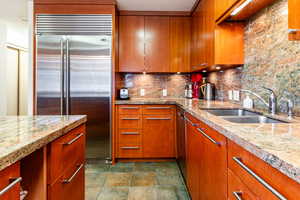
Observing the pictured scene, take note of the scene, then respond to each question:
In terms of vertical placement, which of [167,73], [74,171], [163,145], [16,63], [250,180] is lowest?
[163,145]

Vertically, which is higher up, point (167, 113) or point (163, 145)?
point (167, 113)

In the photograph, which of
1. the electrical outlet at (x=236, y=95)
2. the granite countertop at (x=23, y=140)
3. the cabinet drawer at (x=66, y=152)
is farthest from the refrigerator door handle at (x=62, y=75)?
the electrical outlet at (x=236, y=95)

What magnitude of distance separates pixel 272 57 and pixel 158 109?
1.66m

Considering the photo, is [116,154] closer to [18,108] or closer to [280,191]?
[280,191]

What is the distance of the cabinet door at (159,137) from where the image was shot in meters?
3.05

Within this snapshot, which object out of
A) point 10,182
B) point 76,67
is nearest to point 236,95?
point 76,67

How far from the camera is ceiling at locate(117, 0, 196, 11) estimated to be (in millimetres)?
3009

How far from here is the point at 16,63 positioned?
5629 millimetres

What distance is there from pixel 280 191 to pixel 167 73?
10.6 feet

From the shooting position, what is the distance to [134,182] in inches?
95.3

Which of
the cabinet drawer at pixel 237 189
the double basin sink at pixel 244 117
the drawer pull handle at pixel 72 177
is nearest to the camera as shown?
the cabinet drawer at pixel 237 189

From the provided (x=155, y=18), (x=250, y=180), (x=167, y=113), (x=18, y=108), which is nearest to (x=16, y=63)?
(x=18, y=108)

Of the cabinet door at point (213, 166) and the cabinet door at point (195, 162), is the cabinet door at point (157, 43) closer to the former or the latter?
the cabinet door at point (195, 162)

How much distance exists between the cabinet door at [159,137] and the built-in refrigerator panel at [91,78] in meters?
0.68
